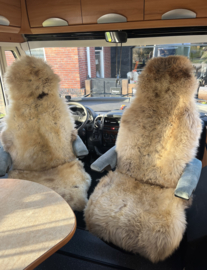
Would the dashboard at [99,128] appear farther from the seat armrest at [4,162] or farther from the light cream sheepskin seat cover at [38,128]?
the seat armrest at [4,162]

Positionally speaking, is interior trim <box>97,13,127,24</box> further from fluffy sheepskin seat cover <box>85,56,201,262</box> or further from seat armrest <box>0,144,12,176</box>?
seat armrest <box>0,144,12,176</box>

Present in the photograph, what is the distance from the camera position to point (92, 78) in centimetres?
227

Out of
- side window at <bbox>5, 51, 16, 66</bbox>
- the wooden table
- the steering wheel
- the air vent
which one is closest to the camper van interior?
the wooden table

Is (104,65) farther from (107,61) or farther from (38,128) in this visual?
(38,128)

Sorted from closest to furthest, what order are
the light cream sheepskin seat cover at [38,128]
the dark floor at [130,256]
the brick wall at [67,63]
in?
the dark floor at [130,256] → the light cream sheepskin seat cover at [38,128] → the brick wall at [67,63]

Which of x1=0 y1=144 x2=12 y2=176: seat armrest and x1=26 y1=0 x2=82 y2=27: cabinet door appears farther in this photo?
x1=26 y1=0 x2=82 y2=27: cabinet door

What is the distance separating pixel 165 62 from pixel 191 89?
289 mm

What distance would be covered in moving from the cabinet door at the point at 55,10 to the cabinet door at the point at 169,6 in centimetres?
62

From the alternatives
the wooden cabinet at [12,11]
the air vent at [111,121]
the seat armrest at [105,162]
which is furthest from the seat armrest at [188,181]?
the wooden cabinet at [12,11]

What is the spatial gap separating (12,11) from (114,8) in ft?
3.11

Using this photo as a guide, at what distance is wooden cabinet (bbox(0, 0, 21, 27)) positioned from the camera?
1.69 meters

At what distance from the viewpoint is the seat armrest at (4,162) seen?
5.02ft

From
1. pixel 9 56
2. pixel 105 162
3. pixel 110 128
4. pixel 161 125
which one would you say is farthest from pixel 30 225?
pixel 9 56

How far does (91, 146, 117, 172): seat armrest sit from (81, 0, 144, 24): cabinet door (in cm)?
116
